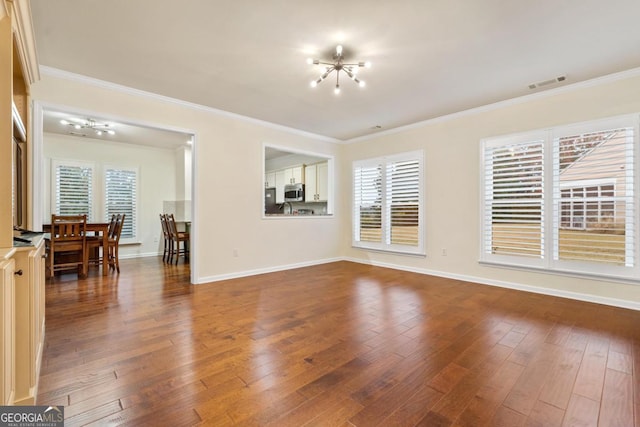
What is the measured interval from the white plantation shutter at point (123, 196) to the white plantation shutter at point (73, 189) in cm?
33

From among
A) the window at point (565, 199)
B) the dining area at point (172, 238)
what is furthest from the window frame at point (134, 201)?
the window at point (565, 199)

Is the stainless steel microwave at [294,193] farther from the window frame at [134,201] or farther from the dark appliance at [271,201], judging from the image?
the window frame at [134,201]

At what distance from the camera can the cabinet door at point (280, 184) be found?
26.9ft

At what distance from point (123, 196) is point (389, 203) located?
6217mm

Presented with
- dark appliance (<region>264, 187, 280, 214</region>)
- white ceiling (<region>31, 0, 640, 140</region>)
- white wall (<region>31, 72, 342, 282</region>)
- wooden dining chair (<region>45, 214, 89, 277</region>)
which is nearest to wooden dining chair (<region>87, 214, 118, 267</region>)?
wooden dining chair (<region>45, 214, 89, 277</region>)

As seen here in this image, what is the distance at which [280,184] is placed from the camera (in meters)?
8.34

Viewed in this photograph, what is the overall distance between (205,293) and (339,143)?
4235 millimetres

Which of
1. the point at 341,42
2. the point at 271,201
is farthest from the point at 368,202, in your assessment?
the point at 341,42

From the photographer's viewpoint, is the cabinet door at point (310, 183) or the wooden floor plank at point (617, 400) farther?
the cabinet door at point (310, 183)

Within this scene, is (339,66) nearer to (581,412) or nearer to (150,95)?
(150,95)

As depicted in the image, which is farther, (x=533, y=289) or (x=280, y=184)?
(x=280, y=184)

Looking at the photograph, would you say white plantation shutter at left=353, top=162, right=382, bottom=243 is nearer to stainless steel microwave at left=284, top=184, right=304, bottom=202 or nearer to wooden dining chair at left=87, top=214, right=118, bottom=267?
stainless steel microwave at left=284, top=184, right=304, bottom=202

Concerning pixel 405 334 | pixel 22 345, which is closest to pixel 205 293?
pixel 22 345

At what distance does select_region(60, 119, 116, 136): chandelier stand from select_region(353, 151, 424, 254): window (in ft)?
16.3
